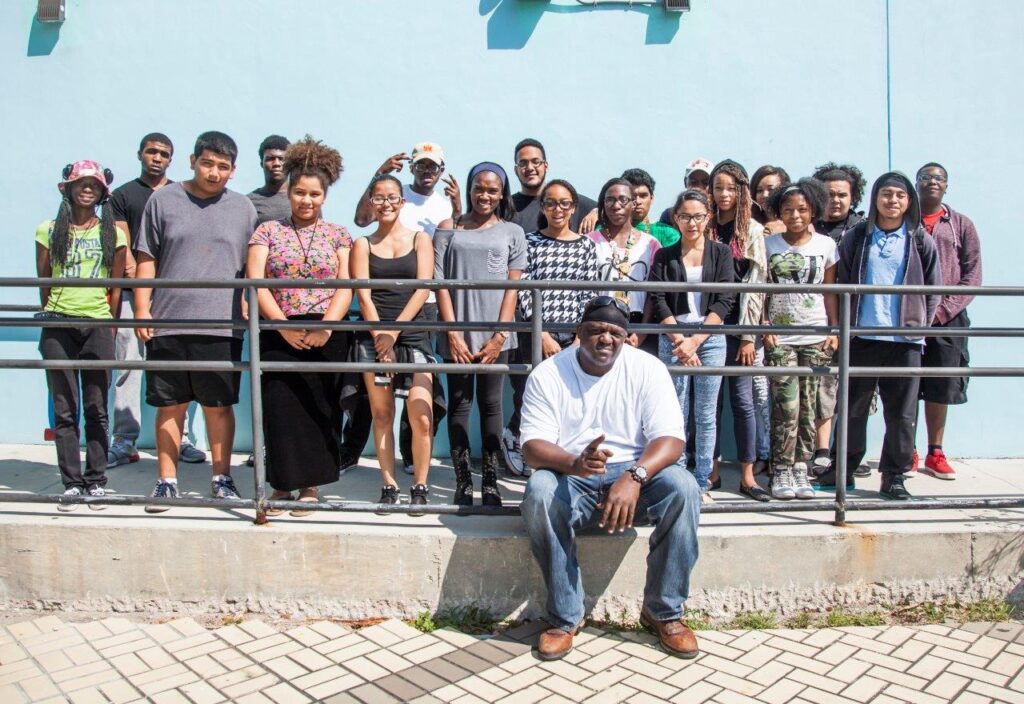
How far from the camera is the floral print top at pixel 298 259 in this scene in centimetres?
424

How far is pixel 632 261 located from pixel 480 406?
119 centimetres

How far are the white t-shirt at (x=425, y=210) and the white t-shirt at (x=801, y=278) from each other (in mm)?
1990

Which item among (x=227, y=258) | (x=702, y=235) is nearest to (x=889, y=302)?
(x=702, y=235)

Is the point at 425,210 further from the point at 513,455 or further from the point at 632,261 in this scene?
the point at 513,455

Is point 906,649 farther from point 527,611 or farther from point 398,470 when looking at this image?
point 398,470

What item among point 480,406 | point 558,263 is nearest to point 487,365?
point 480,406

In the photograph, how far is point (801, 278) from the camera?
185 inches

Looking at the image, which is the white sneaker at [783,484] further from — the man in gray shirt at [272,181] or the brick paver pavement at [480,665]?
the man in gray shirt at [272,181]

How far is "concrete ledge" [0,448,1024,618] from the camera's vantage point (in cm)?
386

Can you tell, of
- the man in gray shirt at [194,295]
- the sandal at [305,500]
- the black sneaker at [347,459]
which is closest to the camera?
the sandal at [305,500]

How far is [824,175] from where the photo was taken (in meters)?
5.26

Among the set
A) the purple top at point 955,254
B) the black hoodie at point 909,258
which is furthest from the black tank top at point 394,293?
the purple top at point 955,254

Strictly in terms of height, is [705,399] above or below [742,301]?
below

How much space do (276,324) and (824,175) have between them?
3418mm
